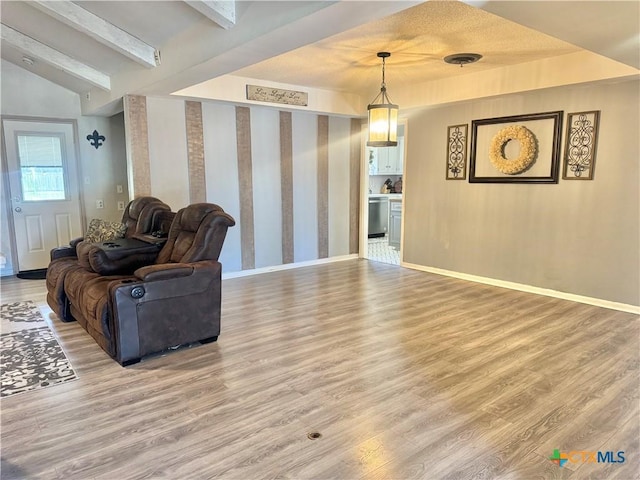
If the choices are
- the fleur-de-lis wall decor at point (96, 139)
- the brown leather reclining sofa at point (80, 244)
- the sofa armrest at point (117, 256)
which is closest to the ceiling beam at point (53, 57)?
the fleur-de-lis wall decor at point (96, 139)

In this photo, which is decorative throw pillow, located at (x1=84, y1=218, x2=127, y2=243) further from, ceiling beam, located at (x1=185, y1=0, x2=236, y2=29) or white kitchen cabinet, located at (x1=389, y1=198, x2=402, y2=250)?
white kitchen cabinet, located at (x1=389, y1=198, x2=402, y2=250)

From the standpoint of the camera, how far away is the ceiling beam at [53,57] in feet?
13.6

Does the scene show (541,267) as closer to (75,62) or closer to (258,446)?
(258,446)

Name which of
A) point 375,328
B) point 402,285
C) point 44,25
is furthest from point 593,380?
point 44,25

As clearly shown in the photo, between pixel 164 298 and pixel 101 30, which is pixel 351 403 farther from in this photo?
pixel 101 30

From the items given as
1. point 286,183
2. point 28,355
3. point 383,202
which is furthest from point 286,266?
point 383,202

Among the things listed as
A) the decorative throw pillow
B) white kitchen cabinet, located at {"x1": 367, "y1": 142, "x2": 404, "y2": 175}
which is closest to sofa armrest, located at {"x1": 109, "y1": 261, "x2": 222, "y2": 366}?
the decorative throw pillow

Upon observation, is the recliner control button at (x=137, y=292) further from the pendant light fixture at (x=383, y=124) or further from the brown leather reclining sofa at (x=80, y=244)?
the pendant light fixture at (x=383, y=124)

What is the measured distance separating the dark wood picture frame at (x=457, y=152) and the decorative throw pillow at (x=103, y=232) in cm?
407

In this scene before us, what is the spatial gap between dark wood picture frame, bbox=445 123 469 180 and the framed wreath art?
11 cm

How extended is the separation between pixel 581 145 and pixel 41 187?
6.66m

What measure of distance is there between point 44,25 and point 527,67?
4769 millimetres

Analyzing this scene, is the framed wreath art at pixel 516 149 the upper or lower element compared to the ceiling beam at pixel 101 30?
lower

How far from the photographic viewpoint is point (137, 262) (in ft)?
12.3
